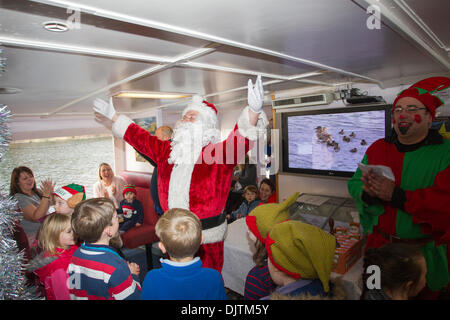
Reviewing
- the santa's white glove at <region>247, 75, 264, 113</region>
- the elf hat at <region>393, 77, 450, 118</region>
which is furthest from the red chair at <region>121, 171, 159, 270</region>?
the elf hat at <region>393, 77, 450, 118</region>

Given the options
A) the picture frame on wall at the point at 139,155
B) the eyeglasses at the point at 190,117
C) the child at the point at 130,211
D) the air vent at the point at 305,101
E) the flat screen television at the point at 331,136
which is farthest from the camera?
the picture frame on wall at the point at 139,155

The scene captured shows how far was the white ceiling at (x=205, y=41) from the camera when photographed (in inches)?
37.6

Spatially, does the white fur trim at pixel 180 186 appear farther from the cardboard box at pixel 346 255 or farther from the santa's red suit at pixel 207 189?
the cardboard box at pixel 346 255

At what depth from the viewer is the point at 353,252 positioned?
65.6 inches

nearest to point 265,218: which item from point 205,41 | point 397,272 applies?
point 397,272

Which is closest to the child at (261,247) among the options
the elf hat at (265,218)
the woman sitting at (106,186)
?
the elf hat at (265,218)

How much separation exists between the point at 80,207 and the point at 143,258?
2606 millimetres

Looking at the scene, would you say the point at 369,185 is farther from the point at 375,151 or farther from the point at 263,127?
the point at 263,127

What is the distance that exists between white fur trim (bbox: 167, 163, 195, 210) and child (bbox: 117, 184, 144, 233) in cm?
219

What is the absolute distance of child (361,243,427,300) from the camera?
33.7 inches

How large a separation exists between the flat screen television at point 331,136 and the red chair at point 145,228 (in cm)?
194

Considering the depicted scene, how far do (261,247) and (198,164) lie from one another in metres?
0.55

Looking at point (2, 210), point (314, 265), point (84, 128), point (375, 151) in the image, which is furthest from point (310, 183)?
point (84, 128)

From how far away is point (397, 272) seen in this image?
856mm
